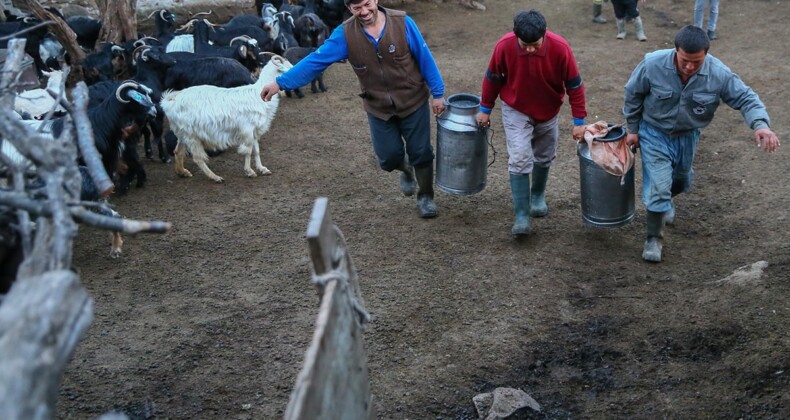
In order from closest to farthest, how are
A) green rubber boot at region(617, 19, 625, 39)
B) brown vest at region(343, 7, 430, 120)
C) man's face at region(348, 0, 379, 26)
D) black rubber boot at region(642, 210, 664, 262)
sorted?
man's face at region(348, 0, 379, 26), black rubber boot at region(642, 210, 664, 262), brown vest at region(343, 7, 430, 120), green rubber boot at region(617, 19, 625, 39)

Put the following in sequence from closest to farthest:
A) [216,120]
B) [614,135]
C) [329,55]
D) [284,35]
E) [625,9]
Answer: [614,135]
[329,55]
[216,120]
[284,35]
[625,9]

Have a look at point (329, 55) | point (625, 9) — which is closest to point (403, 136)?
point (329, 55)

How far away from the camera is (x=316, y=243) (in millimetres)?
2598

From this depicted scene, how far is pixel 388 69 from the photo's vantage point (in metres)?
5.71

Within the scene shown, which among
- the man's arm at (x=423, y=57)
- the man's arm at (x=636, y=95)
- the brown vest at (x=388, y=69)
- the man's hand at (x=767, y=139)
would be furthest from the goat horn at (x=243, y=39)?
A: the man's hand at (x=767, y=139)

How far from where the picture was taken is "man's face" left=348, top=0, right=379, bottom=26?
17.6 ft

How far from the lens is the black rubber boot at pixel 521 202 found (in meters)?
5.86

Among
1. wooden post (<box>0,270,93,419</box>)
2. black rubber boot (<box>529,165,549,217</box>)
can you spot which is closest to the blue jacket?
black rubber boot (<box>529,165,549,217</box>)

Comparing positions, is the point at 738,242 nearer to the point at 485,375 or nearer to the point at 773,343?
the point at 773,343

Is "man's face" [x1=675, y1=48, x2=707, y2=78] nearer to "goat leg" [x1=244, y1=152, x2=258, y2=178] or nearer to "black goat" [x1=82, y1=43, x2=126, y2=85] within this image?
"goat leg" [x1=244, y1=152, x2=258, y2=178]

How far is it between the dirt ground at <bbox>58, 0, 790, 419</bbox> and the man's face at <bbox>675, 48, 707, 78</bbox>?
1335mm

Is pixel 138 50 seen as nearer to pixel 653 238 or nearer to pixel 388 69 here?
pixel 388 69

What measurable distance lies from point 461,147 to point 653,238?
1.50 metres

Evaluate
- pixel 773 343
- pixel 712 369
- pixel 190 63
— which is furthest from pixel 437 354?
pixel 190 63
